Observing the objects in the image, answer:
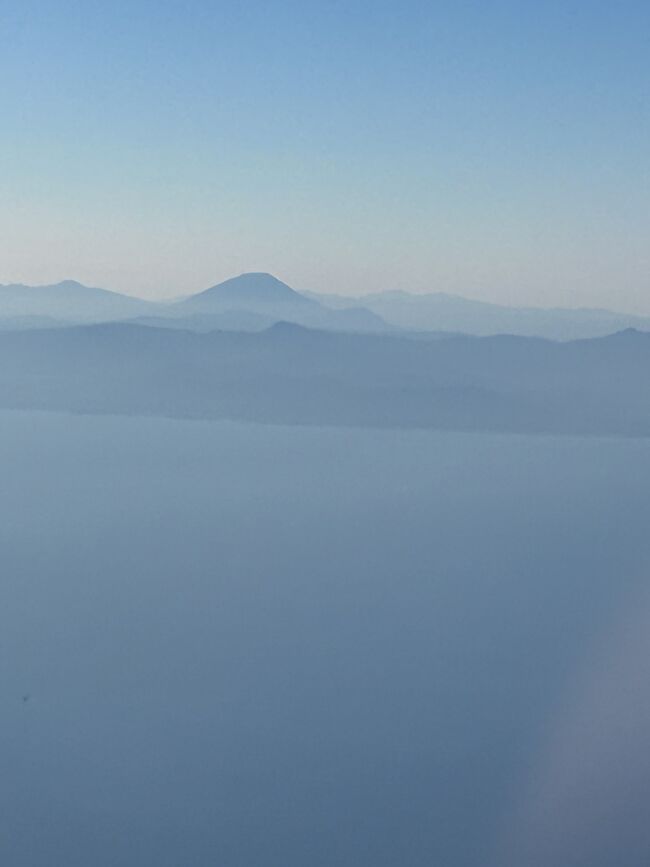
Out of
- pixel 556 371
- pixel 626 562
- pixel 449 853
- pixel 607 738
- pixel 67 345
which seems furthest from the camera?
pixel 67 345

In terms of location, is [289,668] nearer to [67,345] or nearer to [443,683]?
[443,683]

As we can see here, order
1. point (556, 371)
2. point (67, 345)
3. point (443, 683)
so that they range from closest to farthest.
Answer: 1. point (443, 683)
2. point (556, 371)
3. point (67, 345)

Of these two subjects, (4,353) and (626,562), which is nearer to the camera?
(626,562)

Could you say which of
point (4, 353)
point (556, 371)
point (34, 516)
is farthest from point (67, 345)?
point (34, 516)

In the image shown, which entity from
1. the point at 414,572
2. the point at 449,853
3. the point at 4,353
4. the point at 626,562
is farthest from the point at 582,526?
the point at 4,353

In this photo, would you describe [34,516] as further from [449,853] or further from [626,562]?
[449,853]

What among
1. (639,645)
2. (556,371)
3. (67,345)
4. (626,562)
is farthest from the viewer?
(67,345)
